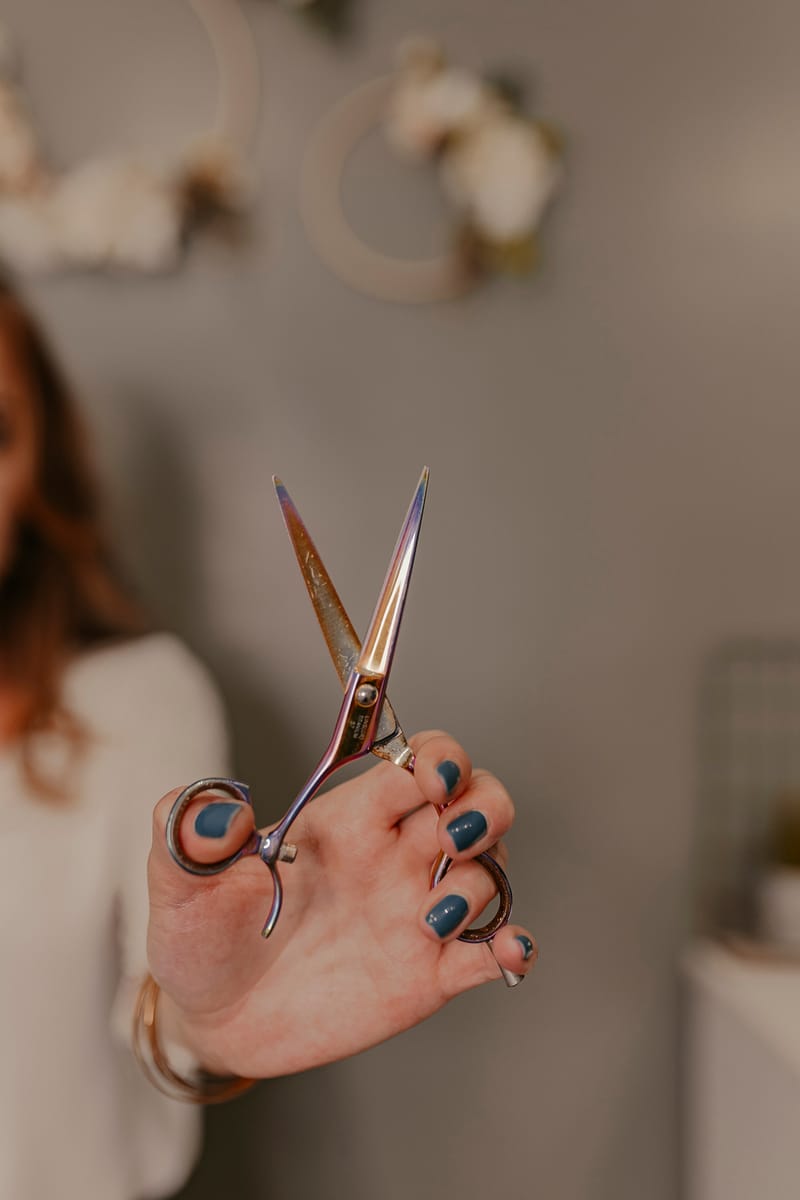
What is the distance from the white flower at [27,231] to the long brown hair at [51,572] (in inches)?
1.3

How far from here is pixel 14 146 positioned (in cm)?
96

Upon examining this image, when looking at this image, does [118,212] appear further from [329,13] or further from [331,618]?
[331,618]

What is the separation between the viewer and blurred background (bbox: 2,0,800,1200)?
3.31ft

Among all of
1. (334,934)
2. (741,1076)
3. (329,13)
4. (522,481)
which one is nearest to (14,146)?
(329,13)

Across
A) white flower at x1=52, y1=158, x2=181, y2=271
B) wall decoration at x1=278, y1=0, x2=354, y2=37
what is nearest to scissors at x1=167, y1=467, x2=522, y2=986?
white flower at x1=52, y1=158, x2=181, y2=271

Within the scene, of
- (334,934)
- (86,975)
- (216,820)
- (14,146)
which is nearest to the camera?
(216,820)

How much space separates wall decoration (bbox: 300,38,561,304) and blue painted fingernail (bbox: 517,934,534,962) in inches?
27.8

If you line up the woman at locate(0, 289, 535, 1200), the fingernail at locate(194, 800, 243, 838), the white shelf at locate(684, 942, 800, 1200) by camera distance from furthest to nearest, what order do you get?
the white shelf at locate(684, 942, 800, 1200)
the woman at locate(0, 289, 535, 1200)
the fingernail at locate(194, 800, 243, 838)

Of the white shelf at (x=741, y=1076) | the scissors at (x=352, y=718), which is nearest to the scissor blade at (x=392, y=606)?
the scissors at (x=352, y=718)

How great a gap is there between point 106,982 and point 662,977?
55cm

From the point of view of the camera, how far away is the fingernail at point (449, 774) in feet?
1.55

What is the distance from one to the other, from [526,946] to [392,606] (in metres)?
0.17

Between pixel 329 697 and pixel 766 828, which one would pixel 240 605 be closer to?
pixel 329 697

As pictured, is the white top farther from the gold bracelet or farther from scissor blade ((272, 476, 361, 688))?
scissor blade ((272, 476, 361, 688))
